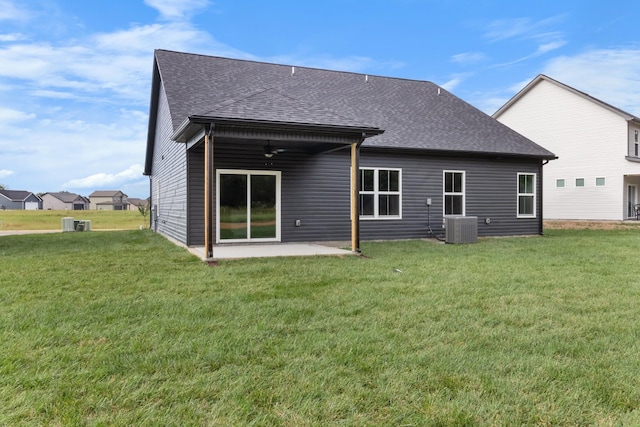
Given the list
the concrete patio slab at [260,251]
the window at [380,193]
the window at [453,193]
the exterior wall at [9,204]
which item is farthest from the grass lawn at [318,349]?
the exterior wall at [9,204]

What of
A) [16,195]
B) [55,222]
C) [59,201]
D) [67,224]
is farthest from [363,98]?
[59,201]

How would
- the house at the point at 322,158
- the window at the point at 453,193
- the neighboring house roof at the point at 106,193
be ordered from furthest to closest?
the neighboring house roof at the point at 106,193
the window at the point at 453,193
the house at the point at 322,158

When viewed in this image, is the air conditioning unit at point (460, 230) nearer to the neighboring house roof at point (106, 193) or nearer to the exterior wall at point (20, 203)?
the exterior wall at point (20, 203)

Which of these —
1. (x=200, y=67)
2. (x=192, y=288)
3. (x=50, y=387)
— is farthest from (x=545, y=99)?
(x=50, y=387)

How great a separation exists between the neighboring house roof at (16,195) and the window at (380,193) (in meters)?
84.6

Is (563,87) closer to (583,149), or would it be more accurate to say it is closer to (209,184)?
(583,149)

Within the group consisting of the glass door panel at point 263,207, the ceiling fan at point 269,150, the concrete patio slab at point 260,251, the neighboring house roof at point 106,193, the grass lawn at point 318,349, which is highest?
the neighboring house roof at point 106,193

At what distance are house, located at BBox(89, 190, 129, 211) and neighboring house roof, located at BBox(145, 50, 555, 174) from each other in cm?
7992

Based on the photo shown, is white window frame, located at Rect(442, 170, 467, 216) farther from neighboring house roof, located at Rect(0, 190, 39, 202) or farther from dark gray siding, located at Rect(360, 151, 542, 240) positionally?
neighboring house roof, located at Rect(0, 190, 39, 202)

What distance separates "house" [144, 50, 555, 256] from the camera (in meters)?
8.54

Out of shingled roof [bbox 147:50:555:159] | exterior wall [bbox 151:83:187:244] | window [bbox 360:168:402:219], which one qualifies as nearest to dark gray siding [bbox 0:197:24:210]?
exterior wall [bbox 151:83:187:244]

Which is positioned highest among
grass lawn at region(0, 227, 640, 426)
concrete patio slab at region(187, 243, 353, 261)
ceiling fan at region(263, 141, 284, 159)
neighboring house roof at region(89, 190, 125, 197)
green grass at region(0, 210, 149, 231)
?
neighboring house roof at region(89, 190, 125, 197)

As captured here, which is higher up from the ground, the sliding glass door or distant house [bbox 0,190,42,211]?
distant house [bbox 0,190,42,211]

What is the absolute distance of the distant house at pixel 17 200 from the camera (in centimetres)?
7394
